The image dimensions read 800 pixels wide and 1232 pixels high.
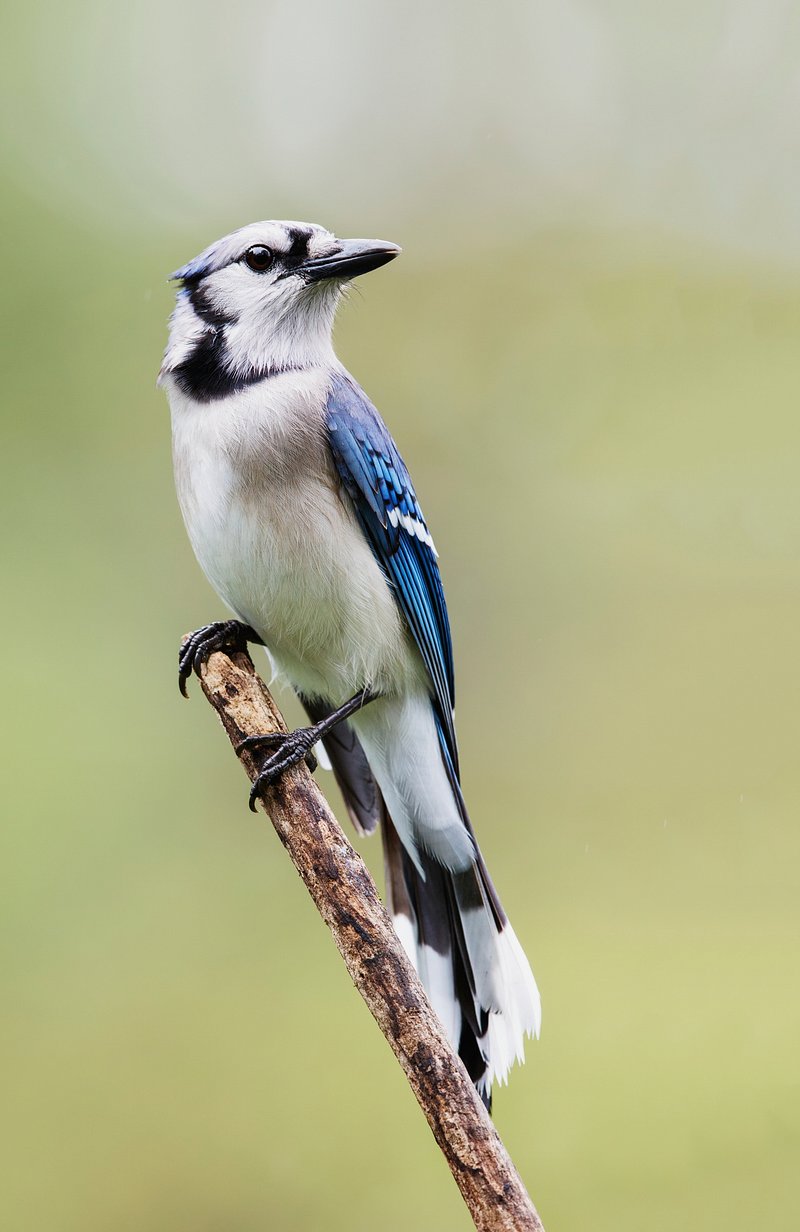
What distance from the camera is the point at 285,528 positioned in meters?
2.69

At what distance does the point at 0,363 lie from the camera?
5.71m

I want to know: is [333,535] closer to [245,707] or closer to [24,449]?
[245,707]

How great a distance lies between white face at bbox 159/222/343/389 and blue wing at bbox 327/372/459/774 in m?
0.16

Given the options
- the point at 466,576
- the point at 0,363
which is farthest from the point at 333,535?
the point at 0,363

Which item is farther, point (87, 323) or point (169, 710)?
point (87, 323)

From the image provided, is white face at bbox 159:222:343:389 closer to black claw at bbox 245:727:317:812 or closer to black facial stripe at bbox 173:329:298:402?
black facial stripe at bbox 173:329:298:402

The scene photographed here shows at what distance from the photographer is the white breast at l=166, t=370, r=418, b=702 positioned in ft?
8.79

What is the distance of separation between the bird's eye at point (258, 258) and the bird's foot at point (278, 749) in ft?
3.82

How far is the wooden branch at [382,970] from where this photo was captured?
74.2 inches

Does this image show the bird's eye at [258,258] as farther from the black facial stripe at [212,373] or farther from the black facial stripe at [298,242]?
the black facial stripe at [212,373]

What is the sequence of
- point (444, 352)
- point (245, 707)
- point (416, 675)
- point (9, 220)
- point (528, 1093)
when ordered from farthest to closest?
point (444, 352)
point (9, 220)
point (528, 1093)
point (416, 675)
point (245, 707)

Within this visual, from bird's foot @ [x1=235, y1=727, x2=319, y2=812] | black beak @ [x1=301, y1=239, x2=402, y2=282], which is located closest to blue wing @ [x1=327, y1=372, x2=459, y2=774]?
black beak @ [x1=301, y1=239, x2=402, y2=282]

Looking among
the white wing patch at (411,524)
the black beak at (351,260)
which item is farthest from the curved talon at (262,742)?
the black beak at (351,260)

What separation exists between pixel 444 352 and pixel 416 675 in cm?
361
